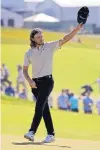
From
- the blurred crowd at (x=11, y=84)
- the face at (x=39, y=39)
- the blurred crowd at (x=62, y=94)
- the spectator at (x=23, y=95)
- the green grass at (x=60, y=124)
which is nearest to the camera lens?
the face at (x=39, y=39)

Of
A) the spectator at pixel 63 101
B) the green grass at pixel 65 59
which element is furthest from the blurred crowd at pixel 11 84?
the spectator at pixel 63 101

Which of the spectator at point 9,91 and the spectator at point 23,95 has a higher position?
the spectator at point 9,91

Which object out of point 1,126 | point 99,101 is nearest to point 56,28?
point 99,101

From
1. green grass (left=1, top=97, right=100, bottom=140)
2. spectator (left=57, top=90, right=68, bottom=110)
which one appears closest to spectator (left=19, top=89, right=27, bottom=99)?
spectator (left=57, top=90, right=68, bottom=110)

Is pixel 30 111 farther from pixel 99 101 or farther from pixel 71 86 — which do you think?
pixel 71 86

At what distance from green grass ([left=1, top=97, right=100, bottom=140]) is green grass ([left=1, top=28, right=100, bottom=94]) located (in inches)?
160

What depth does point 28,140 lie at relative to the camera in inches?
217

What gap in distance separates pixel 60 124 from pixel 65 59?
7.26m

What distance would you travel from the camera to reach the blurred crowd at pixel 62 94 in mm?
11164

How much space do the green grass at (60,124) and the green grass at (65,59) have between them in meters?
4.07

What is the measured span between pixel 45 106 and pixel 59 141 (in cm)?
40

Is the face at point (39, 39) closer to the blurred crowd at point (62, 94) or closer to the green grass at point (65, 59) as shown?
the blurred crowd at point (62, 94)

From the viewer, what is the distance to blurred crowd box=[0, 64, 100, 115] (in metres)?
11.2

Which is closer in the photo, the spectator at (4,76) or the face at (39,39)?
the face at (39,39)
